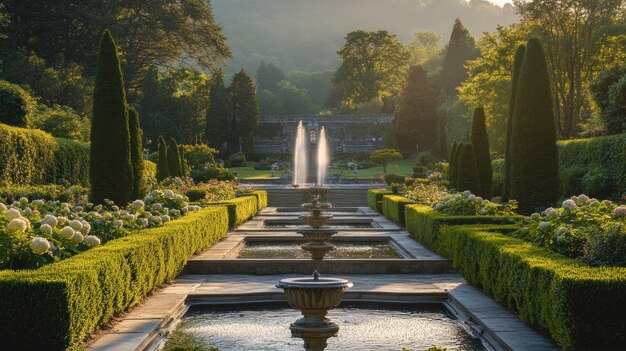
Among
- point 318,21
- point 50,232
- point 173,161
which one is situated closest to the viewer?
point 50,232

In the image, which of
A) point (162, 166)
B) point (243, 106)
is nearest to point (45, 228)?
point (162, 166)

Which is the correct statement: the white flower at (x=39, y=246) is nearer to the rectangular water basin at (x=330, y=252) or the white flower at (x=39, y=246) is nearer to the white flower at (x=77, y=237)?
the white flower at (x=77, y=237)

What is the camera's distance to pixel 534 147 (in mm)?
19594

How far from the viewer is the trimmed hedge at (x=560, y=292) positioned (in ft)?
21.7

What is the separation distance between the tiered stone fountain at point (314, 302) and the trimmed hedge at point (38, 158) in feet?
54.4

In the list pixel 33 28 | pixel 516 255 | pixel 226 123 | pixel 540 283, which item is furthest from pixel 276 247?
pixel 226 123

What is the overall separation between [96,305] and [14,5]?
38.1m

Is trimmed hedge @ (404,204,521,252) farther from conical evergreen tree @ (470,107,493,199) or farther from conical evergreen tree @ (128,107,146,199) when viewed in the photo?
conical evergreen tree @ (470,107,493,199)

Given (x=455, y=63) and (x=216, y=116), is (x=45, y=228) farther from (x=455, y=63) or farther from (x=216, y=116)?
(x=455, y=63)

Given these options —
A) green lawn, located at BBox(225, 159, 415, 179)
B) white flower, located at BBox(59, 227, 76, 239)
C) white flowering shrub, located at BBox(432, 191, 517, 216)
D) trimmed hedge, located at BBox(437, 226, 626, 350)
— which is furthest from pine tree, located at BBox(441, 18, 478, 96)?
white flower, located at BBox(59, 227, 76, 239)

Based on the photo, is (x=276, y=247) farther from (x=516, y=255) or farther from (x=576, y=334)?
(x=576, y=334)

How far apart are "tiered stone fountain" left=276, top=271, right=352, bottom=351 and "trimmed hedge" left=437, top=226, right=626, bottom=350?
2.00 meters

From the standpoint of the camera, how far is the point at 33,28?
138 ft

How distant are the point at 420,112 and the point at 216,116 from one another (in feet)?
63.9
